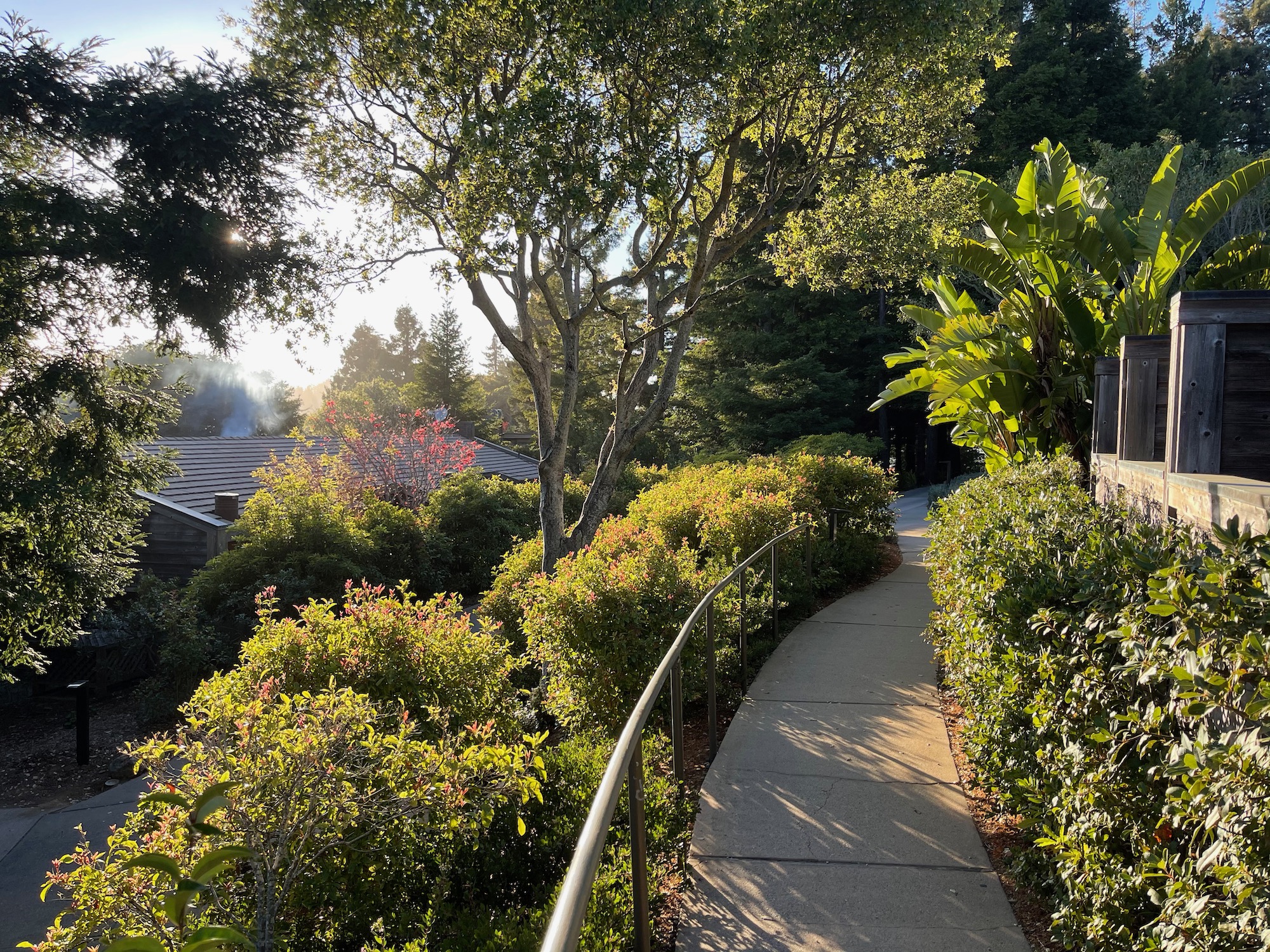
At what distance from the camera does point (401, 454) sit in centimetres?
2109

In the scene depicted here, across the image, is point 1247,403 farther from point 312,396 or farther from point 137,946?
point 312,396

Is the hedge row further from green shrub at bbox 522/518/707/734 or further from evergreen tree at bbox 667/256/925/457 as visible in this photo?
evergreen tree at bbox 667/256/925/457

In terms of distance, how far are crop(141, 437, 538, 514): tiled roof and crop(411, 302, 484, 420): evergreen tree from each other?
46.7 feet

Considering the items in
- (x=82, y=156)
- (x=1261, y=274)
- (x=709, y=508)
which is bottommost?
(x=709, y=508)

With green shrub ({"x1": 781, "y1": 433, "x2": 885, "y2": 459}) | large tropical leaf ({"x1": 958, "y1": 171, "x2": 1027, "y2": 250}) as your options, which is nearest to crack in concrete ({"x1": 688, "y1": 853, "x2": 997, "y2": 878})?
large tropical leaf ({"x1": 958, "y1": 171, "x2": 1027, "y2": 250})

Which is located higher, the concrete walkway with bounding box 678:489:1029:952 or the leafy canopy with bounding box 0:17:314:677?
the leafy canopy with bounding box 0:17:314:677

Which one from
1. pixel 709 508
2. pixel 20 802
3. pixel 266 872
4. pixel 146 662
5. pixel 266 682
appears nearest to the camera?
pixel 266 872

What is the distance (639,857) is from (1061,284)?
5978mm

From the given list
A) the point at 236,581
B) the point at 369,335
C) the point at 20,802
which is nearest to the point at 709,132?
the point at 236,581

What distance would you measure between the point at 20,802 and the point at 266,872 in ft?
30.6

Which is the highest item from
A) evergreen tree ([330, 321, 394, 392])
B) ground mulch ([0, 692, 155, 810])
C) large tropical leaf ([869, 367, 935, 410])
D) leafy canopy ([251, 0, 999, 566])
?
evergreen tree ([330, 321, 394, 392])

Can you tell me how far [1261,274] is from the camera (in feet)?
20.3

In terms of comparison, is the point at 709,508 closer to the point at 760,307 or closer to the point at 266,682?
the point at 266,682

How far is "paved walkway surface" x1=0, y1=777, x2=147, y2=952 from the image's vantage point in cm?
696
